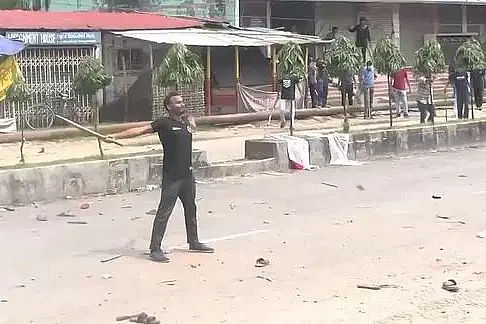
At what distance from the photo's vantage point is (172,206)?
29.7 ft

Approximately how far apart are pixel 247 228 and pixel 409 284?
3396 millimetres

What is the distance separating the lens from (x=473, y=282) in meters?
7.60

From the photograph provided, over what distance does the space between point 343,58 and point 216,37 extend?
4053 mm

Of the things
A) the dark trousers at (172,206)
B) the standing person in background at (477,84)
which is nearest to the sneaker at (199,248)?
the dark trousers at (172,206)

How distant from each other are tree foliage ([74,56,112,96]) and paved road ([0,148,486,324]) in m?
9.09

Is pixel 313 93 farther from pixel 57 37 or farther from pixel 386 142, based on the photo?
pixel 386 142

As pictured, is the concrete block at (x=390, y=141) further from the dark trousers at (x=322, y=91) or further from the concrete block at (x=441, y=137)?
the dark trousers at (x=322, y=91)

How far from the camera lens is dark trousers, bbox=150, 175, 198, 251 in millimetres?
8898

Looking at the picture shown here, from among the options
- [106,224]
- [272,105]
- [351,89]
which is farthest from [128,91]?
[106,224]

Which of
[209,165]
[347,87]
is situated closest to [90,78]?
[209,165]

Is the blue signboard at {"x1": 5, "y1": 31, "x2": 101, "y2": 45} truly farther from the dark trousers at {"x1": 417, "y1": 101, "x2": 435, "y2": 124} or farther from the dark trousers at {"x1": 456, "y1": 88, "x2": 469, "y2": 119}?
the dark trousers at {"x1": 456, "y1": 88, "x2": 469, "y2": 119}

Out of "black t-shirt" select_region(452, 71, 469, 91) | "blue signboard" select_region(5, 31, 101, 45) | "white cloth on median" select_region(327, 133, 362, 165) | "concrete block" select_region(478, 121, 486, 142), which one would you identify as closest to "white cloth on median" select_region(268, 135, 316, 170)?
"white cloth on median" select_region(327, 133, 362, 165)

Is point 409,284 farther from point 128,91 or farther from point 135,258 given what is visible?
point 128,91

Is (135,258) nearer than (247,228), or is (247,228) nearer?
(135,258)
